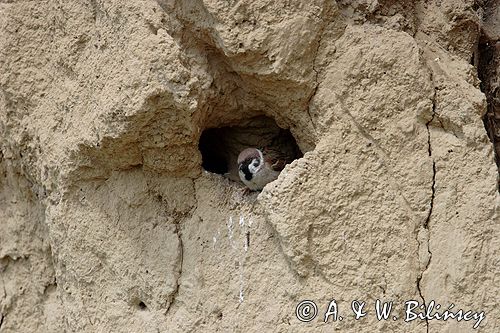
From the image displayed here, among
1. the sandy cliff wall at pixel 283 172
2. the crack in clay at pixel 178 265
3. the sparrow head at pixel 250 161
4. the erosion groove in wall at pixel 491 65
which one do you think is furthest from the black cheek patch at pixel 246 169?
the erosion groove in wall at pixel 491 65

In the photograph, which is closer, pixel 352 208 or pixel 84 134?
pixel 352 208

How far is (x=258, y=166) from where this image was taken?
2904 millimetres

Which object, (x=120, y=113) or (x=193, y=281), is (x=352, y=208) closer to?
(x=193, y=281)

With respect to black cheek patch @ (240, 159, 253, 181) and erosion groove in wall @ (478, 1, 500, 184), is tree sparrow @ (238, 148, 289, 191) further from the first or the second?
erosion groove in wall @ (478, 1, 500, 184)

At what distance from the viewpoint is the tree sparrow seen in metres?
2.85

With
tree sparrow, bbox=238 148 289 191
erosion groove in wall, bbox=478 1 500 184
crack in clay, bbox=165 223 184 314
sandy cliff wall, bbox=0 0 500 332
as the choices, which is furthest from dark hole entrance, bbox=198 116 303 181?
erosion groove in wall, bbox=478 1 500 184

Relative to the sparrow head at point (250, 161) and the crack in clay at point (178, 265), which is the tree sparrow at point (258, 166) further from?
the crack in clay at point (178, 265)

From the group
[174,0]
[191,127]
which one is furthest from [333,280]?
[174,0]

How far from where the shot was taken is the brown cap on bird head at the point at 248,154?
2.96 metres

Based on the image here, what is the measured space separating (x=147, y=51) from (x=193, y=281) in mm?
807

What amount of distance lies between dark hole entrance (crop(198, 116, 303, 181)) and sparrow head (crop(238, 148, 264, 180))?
4.0 inches

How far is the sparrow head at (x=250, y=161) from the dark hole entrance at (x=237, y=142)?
0.10m

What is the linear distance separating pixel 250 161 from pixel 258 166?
54 mm

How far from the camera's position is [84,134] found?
8.46ft
